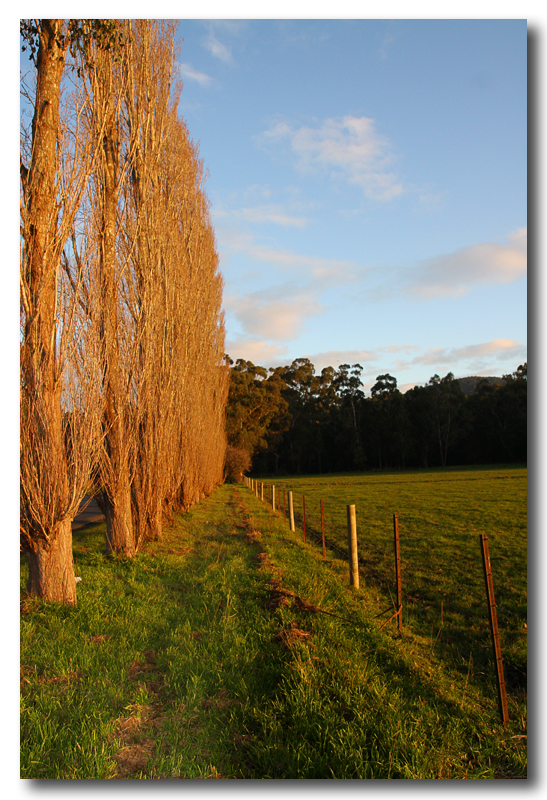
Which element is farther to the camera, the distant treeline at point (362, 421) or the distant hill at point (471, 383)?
the distant hill at point (471, 383)

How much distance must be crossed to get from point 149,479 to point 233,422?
36.1 meters

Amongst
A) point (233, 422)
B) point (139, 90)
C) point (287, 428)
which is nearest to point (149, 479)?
point (139, 90)

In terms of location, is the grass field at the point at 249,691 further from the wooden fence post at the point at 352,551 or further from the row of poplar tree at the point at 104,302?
the row of poplar tree at the point at 104,302

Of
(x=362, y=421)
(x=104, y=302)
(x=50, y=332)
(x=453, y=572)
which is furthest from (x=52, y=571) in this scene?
(x=362, y=421)

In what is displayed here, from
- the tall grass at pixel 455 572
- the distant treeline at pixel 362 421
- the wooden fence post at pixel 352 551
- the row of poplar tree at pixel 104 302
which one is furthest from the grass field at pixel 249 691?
the distant treeline at pixel 362 421

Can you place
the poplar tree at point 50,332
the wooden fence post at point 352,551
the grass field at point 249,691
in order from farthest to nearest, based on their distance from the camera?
the wooden fence post at point 352,551, the poplar tree at point 50,332, the grass field at point 249,691

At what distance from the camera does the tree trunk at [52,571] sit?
4.59 meters

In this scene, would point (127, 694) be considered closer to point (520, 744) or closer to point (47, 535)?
point (47, 535)

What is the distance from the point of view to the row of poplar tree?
14.3 feet

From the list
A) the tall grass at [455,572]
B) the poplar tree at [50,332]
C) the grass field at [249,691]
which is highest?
the poplar tree at [50,332]

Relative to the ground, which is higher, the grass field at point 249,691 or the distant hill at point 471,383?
the distant hill at point 471,383

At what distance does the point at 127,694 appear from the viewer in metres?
2.95

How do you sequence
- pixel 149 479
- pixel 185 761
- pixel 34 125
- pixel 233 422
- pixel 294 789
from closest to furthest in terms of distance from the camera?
pixel 294 789 < pixel 185 761 < pixel 34 125 < pixel 149 479 < pixel 233 422

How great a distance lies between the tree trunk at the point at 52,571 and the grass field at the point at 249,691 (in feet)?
0.63
